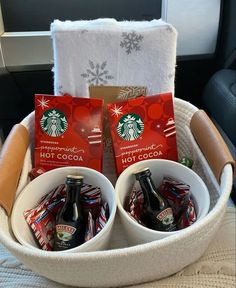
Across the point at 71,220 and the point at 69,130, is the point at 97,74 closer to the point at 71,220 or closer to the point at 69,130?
the point at 69,130

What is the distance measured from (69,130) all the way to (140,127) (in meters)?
0.13

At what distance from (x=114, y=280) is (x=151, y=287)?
0.07m

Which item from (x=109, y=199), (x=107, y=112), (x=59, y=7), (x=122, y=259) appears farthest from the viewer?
(x=59, y=7)

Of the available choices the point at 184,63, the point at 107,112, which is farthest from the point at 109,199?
the point at 184,63

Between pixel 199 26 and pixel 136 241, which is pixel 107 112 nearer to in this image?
pixel 136 241

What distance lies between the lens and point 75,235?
1.76 feet

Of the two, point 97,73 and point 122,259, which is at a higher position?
point 97,73

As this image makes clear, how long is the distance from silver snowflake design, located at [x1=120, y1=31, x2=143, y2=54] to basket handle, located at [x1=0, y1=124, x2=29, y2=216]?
9.9 inches

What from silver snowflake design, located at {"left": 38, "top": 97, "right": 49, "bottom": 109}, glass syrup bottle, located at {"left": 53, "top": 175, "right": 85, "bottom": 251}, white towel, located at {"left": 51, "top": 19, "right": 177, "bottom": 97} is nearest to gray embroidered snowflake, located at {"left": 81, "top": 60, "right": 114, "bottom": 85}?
white towel, located at {"left": 51, "top": 19, "right": 177, "bottom": 97}

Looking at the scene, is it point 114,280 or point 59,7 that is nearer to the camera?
point 114,280

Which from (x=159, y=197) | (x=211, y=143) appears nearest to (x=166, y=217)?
(x=159, y=197)

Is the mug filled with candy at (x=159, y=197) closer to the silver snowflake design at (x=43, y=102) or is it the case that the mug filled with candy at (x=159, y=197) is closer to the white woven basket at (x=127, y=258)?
the white woven basket at (x=127, y=258)

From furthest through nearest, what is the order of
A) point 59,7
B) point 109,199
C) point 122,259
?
point 59,7
point 109,199
point 122,259

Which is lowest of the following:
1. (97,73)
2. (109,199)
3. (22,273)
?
(22,273)
